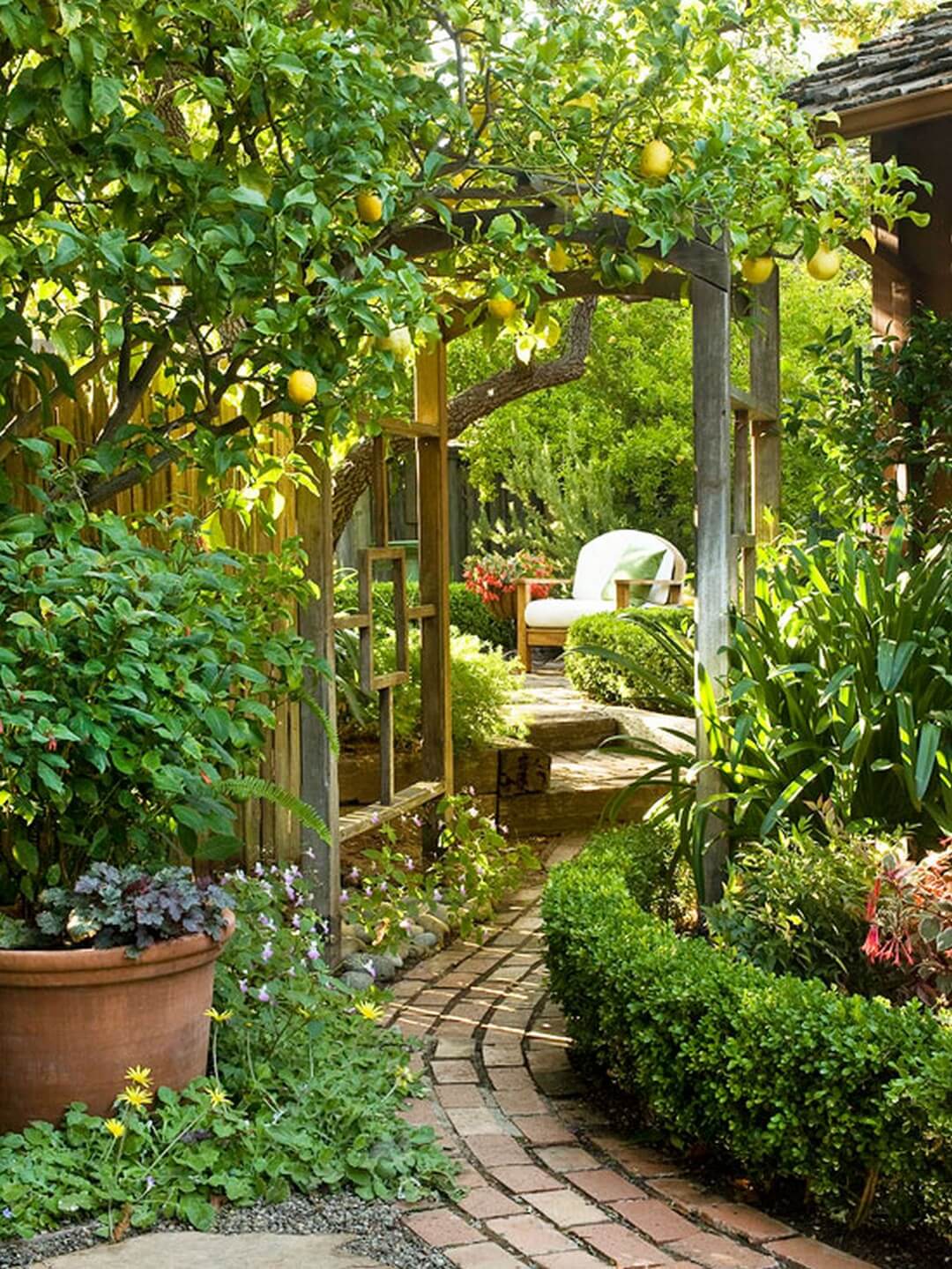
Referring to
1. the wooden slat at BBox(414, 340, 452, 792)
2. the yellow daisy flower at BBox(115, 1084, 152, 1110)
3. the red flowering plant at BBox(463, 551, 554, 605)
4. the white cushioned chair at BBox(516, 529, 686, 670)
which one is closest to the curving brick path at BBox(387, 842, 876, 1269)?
the yellow daisy flower at BBox(115, 1084, 152, 1110)

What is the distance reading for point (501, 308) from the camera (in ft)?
12.7

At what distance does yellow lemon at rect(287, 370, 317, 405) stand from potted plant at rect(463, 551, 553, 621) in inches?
365

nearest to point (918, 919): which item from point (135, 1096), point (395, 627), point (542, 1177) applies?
point (542, 1177)

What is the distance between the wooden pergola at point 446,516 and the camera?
4.18 metres

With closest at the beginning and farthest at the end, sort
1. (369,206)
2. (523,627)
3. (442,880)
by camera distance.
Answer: (369,206) < (442,880) < (523,627)

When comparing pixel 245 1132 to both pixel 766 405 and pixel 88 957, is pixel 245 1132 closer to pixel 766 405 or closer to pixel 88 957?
pixel 88 957

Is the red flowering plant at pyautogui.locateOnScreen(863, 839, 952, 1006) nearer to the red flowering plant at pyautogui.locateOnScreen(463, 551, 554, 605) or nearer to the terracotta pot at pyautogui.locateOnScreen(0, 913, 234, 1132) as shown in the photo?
the terracotta pot at pyautogui.locateOnScreen(0, 913, 234, 1132)

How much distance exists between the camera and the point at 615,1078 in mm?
3492

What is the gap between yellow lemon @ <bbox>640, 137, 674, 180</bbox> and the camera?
3654 mm

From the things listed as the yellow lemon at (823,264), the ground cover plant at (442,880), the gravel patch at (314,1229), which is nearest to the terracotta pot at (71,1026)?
the gravel patch at (314,1229)

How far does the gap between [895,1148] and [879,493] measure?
4.03m

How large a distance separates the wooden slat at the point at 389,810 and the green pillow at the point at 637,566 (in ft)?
20.6

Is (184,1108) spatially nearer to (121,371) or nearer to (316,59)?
(121,371)

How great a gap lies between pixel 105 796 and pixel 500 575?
31.9 feet
